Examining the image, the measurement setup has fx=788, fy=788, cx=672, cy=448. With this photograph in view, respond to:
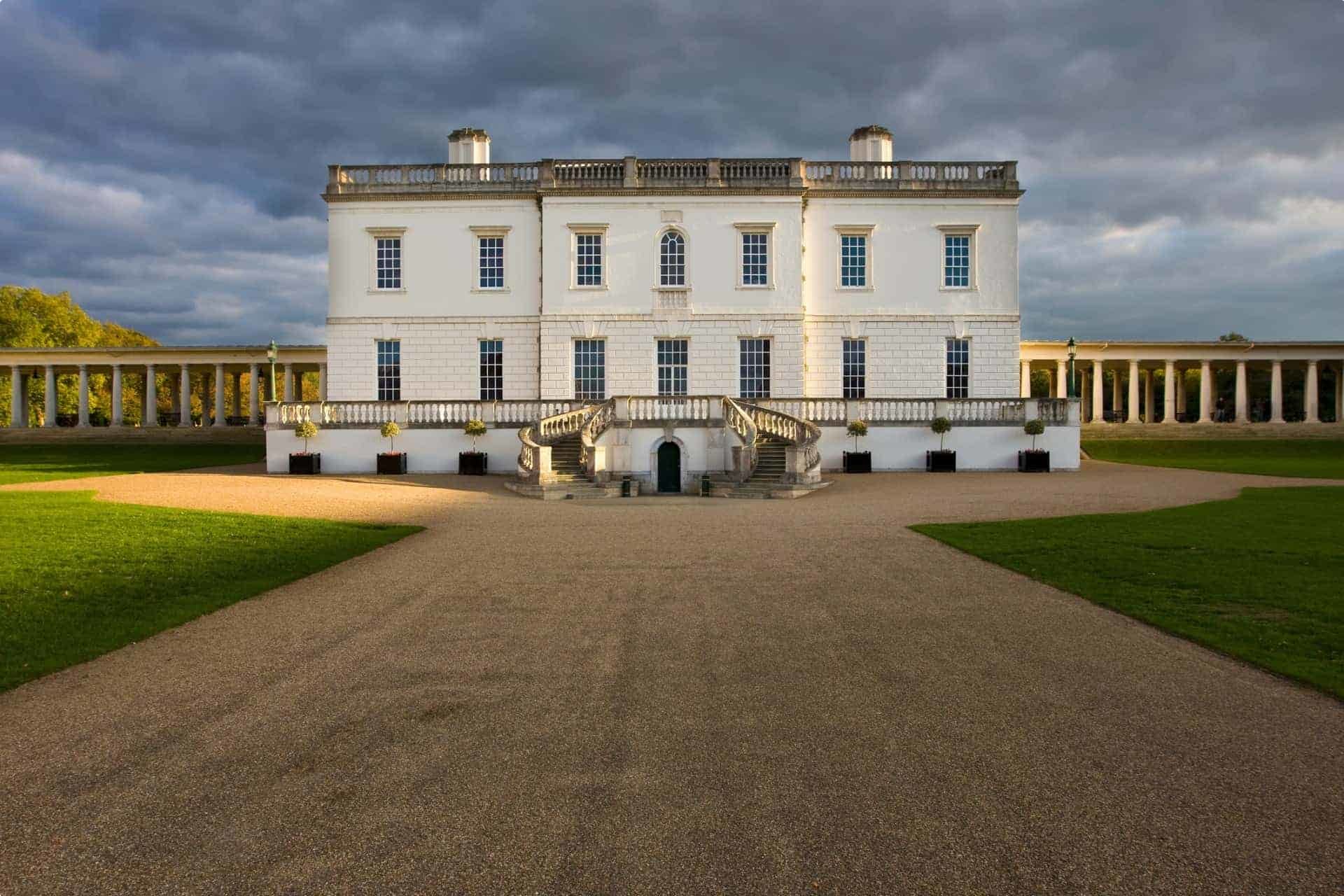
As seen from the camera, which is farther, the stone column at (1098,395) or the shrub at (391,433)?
the stone column at (1098,395)

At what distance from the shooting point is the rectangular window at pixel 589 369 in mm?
34719

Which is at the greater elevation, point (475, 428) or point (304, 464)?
point (475, 428)

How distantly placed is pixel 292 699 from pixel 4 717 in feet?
6.66

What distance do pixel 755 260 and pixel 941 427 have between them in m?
→ 10.7

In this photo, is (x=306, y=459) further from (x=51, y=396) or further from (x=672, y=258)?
(x=51, y=396)

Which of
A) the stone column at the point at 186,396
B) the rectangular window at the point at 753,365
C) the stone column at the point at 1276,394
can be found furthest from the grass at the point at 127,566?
the stone column at the point at 1276,394

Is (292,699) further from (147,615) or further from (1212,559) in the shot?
(1212,559)

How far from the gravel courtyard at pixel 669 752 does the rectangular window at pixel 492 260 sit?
88.0 feet

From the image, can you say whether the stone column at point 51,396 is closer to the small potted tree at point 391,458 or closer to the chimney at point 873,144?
the small potted tree at point 391,458

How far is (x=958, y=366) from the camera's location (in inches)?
1394

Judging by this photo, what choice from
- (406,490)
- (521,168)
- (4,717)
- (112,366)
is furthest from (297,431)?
(112,366)

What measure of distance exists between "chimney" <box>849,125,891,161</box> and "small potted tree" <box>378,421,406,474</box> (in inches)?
952

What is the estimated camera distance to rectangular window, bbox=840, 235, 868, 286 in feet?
116

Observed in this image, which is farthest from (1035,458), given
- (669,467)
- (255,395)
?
(255,395)
